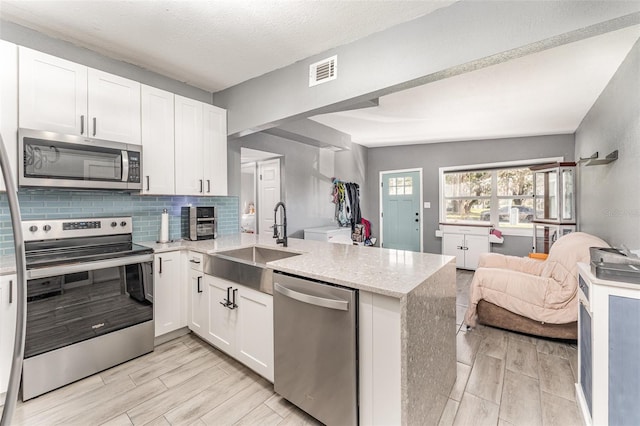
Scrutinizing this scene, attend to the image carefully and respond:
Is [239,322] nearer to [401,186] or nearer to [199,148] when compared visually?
[199,148]

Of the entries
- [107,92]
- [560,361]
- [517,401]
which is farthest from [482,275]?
[107,92]

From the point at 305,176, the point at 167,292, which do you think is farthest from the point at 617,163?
the point at 167,292

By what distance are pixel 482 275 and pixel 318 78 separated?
247cm

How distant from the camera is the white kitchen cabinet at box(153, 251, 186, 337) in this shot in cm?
244

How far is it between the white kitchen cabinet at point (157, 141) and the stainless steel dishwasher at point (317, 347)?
168 cm

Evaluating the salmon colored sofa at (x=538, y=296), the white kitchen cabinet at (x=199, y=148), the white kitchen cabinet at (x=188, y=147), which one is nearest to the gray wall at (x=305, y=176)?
the white kitchen cabinet at (x=199, y=148)

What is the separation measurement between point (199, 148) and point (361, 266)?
223cm

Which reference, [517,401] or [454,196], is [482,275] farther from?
[454,196]

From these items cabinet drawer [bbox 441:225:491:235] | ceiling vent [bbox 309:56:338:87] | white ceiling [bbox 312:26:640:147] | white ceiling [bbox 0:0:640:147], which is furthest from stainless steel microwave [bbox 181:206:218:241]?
cabinet drawer [bbox 441:225:491:235]

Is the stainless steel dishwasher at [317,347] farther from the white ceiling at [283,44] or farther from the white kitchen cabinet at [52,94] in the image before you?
the white kitchen cabinet at [52,94]

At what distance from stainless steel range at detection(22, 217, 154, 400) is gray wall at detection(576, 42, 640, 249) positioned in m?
3.73

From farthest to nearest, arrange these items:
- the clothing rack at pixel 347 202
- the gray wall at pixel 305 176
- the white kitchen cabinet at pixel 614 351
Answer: the clothing rack at pixel 347 202, the gray wall at pixel 305 176, the white kitchen cabinet at pixel 614 351

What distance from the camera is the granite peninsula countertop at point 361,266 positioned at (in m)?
1.38

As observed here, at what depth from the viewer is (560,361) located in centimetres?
228
